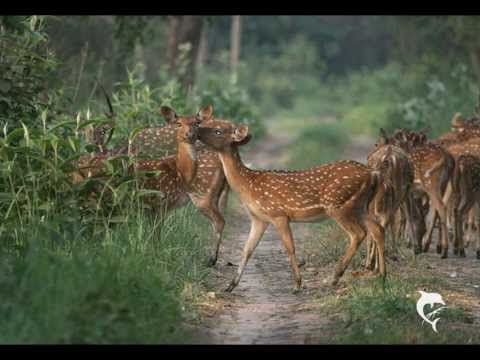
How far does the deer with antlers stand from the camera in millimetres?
12867

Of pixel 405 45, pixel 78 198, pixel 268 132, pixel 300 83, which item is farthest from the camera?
pixel 300 83

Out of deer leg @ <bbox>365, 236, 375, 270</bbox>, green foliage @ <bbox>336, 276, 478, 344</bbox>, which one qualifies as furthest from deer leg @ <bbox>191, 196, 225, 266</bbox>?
green foliage @ <bbox>336, 276, 478, 344</bbox>

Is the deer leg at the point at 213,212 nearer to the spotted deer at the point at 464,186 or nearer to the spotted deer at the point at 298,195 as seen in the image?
the spotted deer at the point at 298,195

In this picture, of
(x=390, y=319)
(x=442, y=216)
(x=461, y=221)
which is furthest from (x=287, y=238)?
(x=461, y=221)

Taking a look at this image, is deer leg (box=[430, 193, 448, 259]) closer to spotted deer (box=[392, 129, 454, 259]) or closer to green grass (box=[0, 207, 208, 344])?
spotted deer (box=[392, 129, 454, 259])

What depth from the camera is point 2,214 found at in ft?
37.7

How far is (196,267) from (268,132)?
25.9m

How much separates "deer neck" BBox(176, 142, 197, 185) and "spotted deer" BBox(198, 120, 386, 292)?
90cm

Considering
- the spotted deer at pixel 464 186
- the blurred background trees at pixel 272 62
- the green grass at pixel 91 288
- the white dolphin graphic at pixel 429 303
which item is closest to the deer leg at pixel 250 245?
the green grass at pixel 91 288

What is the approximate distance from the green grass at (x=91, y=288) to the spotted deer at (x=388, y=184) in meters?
2.36

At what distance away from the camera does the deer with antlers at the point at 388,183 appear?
12.9m

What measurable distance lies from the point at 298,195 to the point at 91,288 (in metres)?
3.64
